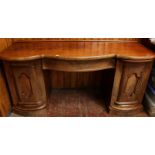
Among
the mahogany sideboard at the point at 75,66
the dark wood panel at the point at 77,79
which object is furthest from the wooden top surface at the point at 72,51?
the dark wood panel at the point at 77,79

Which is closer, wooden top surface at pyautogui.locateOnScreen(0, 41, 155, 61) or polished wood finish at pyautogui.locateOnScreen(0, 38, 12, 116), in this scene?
wooden top surface at pyautogui.locateOnScreen(0, 41, 155, 61)

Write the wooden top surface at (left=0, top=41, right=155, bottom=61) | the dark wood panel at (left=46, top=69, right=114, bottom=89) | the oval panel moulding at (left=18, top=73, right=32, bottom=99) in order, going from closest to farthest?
the wooden top surface at (left=0, top=41, right=155, bottom=61) < the oval panel moulding at (left=18, top=73, right=32, bottom=99) < the dark wood panel at (left=46, top=69, right=114, bottom=89)

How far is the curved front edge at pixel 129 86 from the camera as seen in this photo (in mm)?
1239

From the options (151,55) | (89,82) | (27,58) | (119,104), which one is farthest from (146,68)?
(27,58)

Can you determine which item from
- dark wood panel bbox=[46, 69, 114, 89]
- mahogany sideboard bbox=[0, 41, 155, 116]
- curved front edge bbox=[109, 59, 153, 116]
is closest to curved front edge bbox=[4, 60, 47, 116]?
mahogany sideboard bbox=[0, 41, 155, 116]

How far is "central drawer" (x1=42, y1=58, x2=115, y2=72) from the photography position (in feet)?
3.87

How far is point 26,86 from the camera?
4.33 ft

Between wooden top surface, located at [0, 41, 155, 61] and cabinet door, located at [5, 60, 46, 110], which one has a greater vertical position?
wooden top surface, located at [0, 41, 155, 61]

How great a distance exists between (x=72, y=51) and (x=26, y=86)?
55 centimetres

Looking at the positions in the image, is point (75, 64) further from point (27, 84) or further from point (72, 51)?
point (27, 84)

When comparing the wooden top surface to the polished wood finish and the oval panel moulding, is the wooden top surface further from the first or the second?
the oval panel moulding

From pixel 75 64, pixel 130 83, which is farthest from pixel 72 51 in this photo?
pixel 130 83

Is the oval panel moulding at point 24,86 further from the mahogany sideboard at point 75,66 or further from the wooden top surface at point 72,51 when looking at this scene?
the wooden top surface at point 72,51

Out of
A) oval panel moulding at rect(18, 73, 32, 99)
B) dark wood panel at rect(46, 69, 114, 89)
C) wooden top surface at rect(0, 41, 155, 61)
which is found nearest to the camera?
wooden top surface at rect(0, 41, 155, 61)
